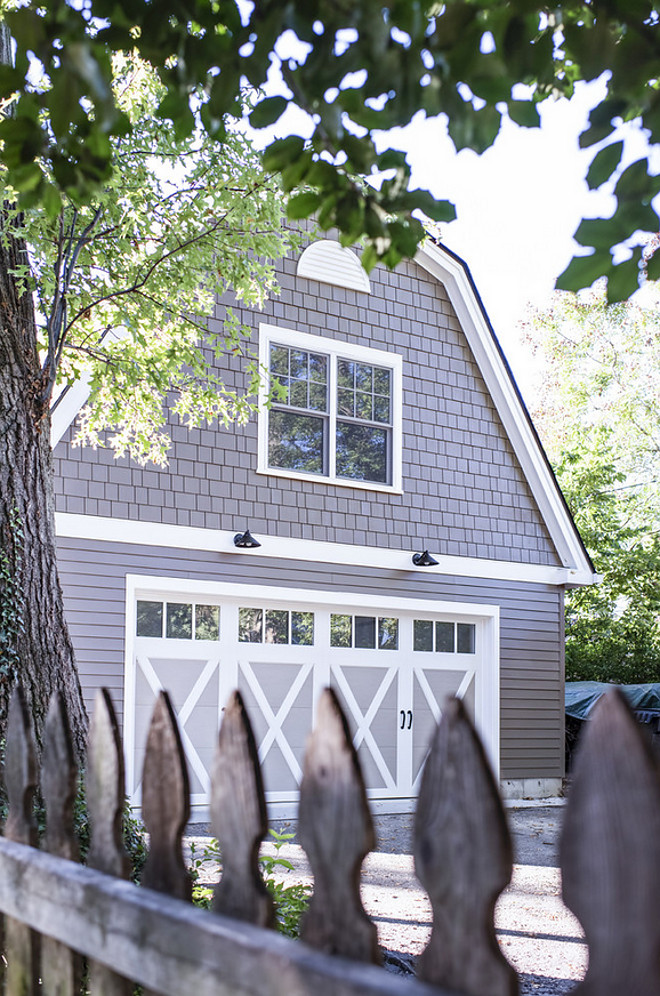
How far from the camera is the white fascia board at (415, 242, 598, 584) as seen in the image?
41.0ft

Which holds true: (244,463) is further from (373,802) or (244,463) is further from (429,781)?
(429,781)

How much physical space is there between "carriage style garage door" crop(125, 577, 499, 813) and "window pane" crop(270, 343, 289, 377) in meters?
2.53

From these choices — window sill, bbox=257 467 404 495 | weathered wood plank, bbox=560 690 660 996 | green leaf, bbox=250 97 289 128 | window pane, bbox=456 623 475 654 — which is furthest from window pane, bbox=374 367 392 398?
weathered wood plank, bbox=560 690 660 996

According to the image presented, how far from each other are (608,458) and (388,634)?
9819 mm

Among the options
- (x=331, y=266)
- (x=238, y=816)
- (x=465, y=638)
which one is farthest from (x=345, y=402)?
(x=238, y=816)

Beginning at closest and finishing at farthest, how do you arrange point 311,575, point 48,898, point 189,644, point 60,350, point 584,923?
point 584,923, point 48,898, point 60,350, point 189,644, point 311,575

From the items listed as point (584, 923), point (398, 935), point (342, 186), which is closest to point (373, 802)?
point (398, 935)

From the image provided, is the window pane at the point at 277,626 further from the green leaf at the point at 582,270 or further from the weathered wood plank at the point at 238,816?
the weathered wood plank at the point at 238,816

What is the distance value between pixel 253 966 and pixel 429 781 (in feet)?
0.96

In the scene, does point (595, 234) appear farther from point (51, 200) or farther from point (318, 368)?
point (318, 368)

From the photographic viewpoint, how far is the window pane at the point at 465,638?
1241cm

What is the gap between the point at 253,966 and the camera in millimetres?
1104

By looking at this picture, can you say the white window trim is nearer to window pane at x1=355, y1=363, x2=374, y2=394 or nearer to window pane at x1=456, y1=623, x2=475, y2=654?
window pane at x1=355, y1=363, x2=374, y2=394

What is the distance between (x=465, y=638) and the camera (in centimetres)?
1248
